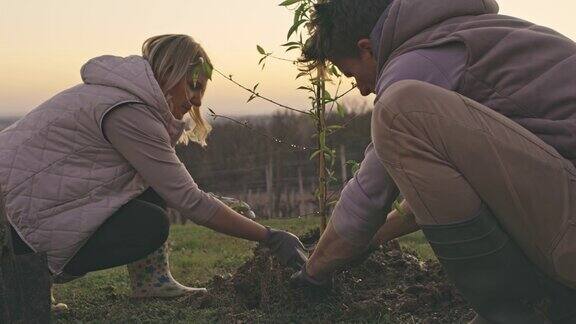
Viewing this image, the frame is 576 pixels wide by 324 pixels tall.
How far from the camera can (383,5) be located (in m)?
2.65

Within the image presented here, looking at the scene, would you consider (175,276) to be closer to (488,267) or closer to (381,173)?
(381,173)

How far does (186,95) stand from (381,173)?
1232mm

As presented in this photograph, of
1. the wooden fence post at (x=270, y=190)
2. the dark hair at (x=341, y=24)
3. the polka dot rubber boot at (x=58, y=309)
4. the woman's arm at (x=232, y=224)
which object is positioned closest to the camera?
the dark hair at (x=341, y=24)

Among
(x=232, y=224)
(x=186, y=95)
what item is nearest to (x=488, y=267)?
(x=232, y=224)

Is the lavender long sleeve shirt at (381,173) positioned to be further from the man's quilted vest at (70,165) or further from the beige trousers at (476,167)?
the man's quilted vest at (70,165)

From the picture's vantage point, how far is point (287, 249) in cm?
345

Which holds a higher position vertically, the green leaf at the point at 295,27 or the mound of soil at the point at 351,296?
the green leaf at the point at 295,27

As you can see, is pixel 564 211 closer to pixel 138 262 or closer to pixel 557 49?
pixel 557 49

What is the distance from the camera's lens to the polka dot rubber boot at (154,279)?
13.5 feet

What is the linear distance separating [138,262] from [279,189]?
9.11 m

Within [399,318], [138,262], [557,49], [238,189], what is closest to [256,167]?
[238,189]

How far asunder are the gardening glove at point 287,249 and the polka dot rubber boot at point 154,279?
79cm

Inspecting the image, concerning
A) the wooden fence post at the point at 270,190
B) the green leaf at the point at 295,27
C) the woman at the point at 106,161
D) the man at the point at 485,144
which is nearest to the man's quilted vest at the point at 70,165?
the woman at the point at 106,161

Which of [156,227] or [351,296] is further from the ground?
[156,227]
